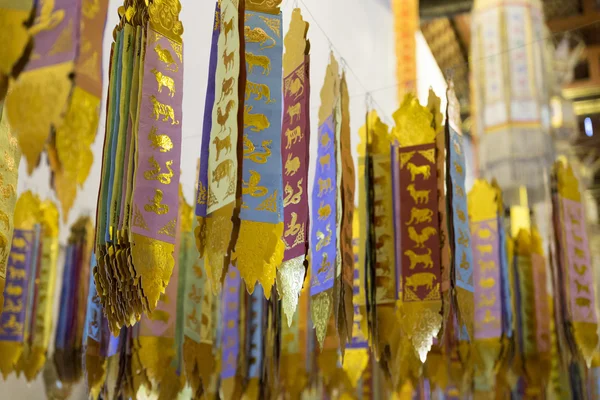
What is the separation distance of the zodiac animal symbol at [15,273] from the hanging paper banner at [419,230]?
2.67 metres

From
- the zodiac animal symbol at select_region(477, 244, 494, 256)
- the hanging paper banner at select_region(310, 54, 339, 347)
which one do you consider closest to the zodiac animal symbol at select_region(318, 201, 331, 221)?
the hanging paper banner at select_region(310, 54, 339, 347)

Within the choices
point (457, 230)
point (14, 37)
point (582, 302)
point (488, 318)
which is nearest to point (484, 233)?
point (488, 318)

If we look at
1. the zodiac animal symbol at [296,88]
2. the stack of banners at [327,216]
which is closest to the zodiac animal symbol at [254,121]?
the zodiac animal symbol at [296,88]

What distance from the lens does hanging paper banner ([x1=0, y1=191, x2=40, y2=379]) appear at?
17.1 ft

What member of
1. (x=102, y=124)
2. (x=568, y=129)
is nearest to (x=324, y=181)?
(x=102, y=124)

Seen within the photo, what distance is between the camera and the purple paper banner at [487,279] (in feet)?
20.0

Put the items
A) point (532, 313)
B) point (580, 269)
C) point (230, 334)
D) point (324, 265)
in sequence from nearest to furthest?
point (324, 265)
point (230, 334)
point (580, 269)
point (532, 313)

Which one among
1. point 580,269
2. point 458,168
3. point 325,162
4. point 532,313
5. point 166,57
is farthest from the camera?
point 532,313

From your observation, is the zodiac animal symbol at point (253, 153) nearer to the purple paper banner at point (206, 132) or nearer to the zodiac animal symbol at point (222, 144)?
the zodiac animal symbol at point (222, 144)

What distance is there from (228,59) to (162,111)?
0.41m

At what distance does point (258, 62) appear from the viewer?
373 cm

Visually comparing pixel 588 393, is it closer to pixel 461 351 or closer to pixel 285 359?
pixel 461 351

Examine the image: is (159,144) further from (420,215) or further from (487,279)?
(487,279)

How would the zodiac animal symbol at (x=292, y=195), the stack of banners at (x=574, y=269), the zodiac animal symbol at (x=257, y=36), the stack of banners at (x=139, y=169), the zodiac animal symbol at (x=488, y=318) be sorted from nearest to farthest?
the stack of banners at (x=139, y=169) < the zodiac animal symbol at (x=257, y=36) < the zodiac animal symbol at (x=292, y=195) < the stack of banners at (x=574, y=269) < the zodiac animal symbol at (x=488, y=318)
